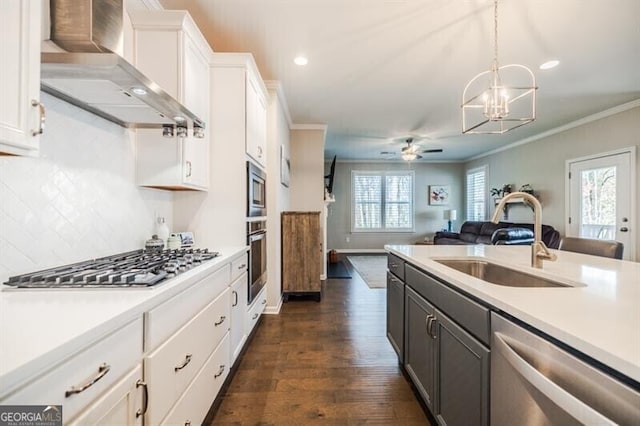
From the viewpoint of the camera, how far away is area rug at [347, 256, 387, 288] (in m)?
5.04

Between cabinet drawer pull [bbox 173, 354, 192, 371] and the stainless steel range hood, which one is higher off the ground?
the stainless steel range hood

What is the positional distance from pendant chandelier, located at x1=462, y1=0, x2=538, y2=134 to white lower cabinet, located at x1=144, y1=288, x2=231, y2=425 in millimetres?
2203

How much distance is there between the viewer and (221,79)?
8.02ft

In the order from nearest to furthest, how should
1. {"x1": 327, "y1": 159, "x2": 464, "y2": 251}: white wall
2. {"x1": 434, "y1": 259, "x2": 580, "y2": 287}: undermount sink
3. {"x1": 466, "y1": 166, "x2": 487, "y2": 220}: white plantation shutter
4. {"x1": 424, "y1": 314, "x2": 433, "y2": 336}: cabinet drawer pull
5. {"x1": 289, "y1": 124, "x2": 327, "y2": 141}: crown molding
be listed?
{"x1": 434, "y1": 259, "x2": 580, "y2": 287}: undermount sink
{"x1": 424, "y1": 314, "x2": 433, "y2": 336}: cabinet drawer pull
{"x1": 289, "y1": 124, "x2": 327, "y2": 141}: crown molding
{"x1": 466, "y1": 166, "x2": 487, "y2": 220}: white plantation shutter
{"x1": 327, "y1": 159, "x2": 464, "y2": 251}: white wall

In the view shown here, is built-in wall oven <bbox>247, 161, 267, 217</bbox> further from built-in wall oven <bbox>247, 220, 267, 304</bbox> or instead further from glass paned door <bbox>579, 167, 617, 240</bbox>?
glass paned door <bbox>579, 167, 617, 240</bbox>

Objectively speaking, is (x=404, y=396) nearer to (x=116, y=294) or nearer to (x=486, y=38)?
(x=116, y=294)

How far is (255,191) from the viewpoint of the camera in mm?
2740

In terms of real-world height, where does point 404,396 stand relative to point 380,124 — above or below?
below

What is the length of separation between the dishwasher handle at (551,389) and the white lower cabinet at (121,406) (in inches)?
45.8

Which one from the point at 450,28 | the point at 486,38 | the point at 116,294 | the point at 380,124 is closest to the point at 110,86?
the point at 116,294

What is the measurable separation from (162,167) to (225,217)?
66cm

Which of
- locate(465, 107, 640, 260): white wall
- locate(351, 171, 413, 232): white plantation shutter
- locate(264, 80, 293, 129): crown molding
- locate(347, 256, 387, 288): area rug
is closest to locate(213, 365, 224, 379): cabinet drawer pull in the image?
locate(264, 80, 293, 129): crown molding

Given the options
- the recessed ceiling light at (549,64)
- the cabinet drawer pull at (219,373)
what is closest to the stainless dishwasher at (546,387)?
the cabinet drawer pull at (219,373)

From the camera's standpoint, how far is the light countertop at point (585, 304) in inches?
25.3
